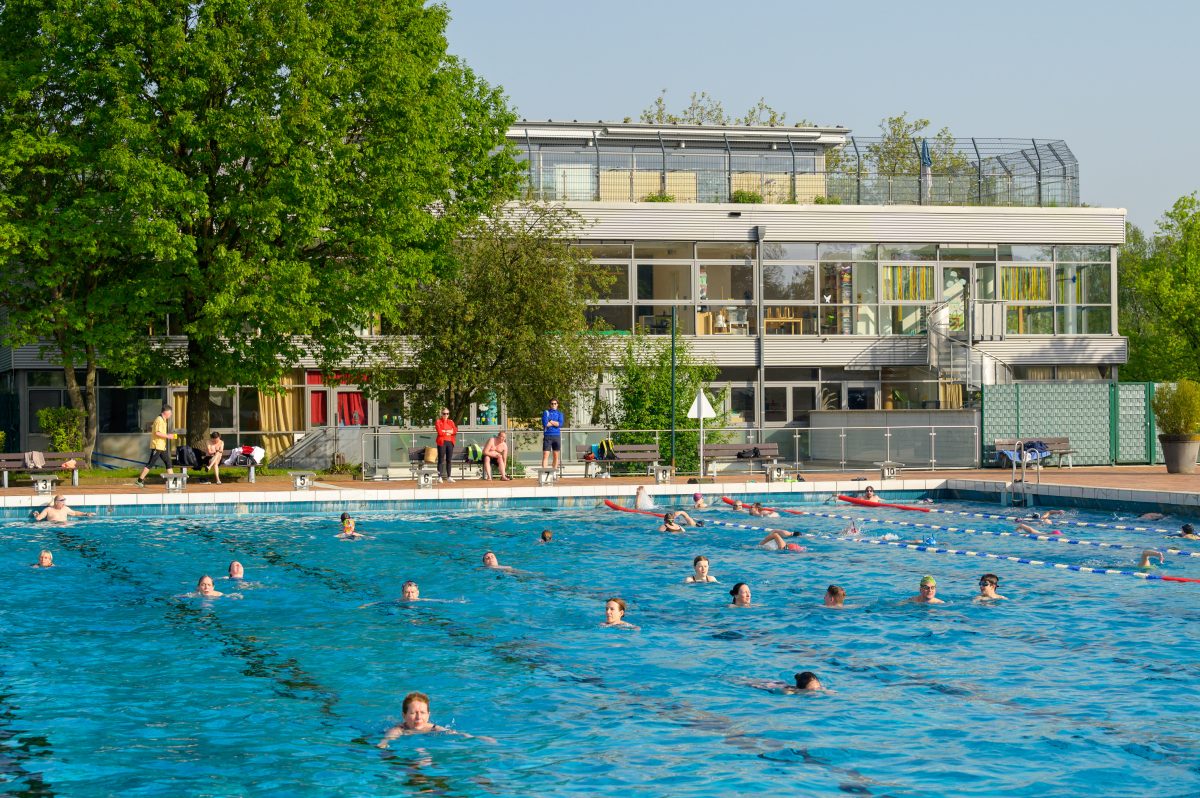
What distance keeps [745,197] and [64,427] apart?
2189 cm

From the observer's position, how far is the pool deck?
26.9 m

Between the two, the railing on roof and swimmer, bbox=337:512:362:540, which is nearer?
swimmer, bbox=337:512:362:540

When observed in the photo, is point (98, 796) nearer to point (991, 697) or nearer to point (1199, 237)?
point (991, 697)

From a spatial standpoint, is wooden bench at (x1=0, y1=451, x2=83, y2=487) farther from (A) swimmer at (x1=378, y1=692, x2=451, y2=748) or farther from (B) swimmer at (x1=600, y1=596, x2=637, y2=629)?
(A) swimmer at (x1=378, y1=692, x2=451, y2=748)

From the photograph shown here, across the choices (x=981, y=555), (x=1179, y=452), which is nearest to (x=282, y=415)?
(x=981, y=555)

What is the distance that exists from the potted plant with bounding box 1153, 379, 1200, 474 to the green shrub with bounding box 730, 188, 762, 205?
14.8 m

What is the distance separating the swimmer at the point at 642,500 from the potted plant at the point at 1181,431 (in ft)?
44.5

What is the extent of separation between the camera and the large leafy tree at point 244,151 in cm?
2947

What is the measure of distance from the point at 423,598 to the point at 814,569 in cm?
637

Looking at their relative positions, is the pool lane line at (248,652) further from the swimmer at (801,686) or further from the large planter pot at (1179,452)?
the large planter pot at (1179,452)

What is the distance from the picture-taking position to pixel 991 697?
12.6m

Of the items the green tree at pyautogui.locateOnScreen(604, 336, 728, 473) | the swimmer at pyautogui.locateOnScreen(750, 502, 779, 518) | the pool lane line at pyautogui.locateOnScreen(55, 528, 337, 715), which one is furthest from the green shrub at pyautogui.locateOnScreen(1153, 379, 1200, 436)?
the pool lane line at pyautogui.locateOnScreen(55, 528, 337, 715)

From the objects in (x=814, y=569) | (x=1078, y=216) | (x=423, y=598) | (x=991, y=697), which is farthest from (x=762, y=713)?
(x=1078, y=216)

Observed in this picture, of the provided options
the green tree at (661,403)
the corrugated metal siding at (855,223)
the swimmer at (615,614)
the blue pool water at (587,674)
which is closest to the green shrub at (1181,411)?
the corrugated metal siding at (855,223)
